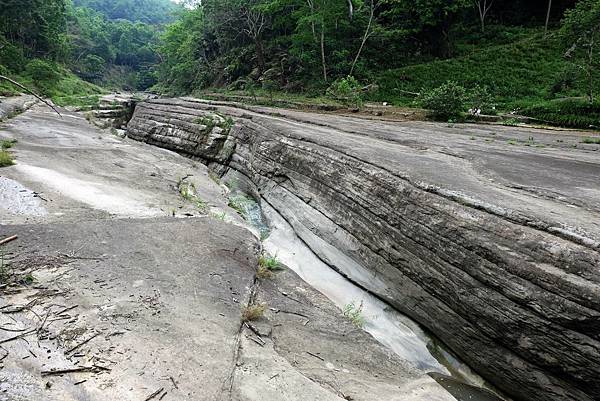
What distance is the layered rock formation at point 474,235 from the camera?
364cm

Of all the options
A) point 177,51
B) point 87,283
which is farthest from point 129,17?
point 87,283

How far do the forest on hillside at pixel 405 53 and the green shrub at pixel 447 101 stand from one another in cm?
4

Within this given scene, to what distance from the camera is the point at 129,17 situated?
395 ft

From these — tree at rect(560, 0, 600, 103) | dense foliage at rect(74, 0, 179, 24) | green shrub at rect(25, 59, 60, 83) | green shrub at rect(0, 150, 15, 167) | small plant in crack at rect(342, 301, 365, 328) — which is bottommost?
small plant in crack at rect(342, 301, 365, 328)

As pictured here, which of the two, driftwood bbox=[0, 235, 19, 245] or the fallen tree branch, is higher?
driftwood bbox=[0, 235, 19, 245]

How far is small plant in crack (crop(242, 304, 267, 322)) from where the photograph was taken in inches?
159

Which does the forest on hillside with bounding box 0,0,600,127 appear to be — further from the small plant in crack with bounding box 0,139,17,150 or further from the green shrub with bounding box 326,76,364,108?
the small plant in crack with bounding box 0,139,17,150

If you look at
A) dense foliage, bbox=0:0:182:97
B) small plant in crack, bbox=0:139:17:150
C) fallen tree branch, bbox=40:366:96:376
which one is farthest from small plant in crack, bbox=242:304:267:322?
dense foliage, bbox=0:0:182:97

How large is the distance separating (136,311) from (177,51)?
49.8 metres

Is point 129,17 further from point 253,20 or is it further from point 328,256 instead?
point 328,256

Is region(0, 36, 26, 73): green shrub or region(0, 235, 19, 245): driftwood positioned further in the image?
region(0, 36, 26, 73): green shrub

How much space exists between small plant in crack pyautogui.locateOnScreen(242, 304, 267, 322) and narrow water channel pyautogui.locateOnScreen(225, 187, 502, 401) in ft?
6.01

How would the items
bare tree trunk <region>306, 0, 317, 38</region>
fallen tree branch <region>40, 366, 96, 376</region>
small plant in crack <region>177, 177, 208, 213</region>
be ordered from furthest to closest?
bare tree trunk <region>306, 0, 317, 38</region> < small plant in crack <region>177, 177, 208, 213</region> < fallen tree branch <region>40, 366, 96, 376</region>

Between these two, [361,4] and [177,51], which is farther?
[177,51]
